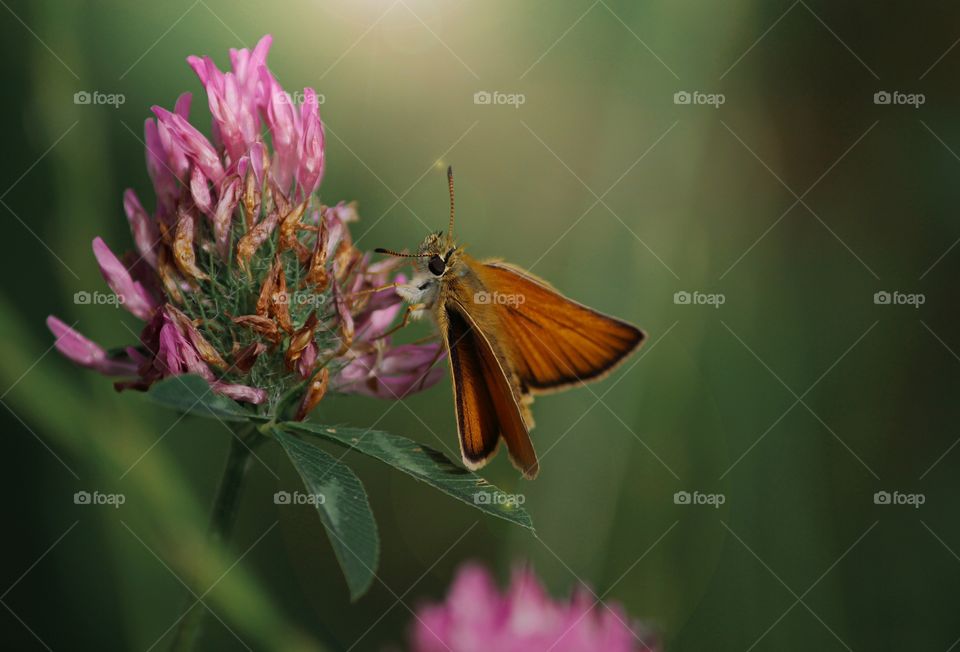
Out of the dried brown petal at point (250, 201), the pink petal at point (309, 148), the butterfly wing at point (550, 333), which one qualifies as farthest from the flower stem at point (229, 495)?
the butterfly wing at point (550, 333)

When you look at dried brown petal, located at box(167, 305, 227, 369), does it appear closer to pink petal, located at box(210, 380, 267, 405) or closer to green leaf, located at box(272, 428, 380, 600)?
pink petal, located at box(210, 380, 267, 405)

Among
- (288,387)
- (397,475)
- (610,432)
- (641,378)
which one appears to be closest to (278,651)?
(288,387)

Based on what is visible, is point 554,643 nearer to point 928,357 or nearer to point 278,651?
point 278,651

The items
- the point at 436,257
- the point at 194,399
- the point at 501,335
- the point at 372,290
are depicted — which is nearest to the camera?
the point at 194,399

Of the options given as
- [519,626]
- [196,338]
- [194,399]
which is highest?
[196,338]

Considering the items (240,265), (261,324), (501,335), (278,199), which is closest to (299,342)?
(261,324)

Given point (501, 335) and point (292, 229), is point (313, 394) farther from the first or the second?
point (501, 335)
